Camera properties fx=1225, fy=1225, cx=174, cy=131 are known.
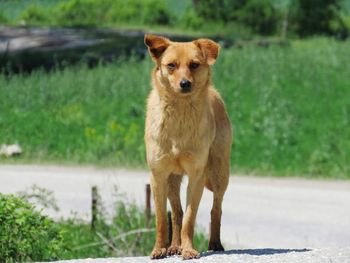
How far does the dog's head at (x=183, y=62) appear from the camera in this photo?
318 inches

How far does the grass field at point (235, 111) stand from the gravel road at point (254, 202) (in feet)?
4.09

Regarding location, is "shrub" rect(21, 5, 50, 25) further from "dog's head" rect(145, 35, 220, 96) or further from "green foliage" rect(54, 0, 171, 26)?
"dog's head" rect(145, 35, 220, 96)

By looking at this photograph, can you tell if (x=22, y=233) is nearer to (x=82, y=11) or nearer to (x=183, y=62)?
(x=183, y=62)

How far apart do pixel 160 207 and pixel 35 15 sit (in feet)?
122

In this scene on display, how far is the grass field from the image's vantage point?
22656 millimetres

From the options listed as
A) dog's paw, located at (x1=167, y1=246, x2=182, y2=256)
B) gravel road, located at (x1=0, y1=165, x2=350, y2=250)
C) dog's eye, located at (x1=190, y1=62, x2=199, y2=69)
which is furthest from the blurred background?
dog's eye, located at (x1=190, y1=62, x2=199, y2=69)

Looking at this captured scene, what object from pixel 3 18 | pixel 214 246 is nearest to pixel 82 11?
pixel 3 18

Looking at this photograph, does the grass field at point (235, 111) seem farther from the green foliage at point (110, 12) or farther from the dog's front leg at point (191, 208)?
the dog's front leg at point (191, 208)

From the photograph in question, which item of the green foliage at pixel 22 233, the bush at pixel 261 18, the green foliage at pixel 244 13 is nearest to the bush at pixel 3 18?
the green foliage at pixel 244 13

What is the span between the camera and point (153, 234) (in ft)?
46.5

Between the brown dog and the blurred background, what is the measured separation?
8.18 ft

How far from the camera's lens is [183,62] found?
8148mm

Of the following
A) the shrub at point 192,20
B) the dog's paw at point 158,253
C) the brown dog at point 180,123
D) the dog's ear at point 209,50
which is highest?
the dog's ear at point 209,50

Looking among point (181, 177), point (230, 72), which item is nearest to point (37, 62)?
point (230, 72)
